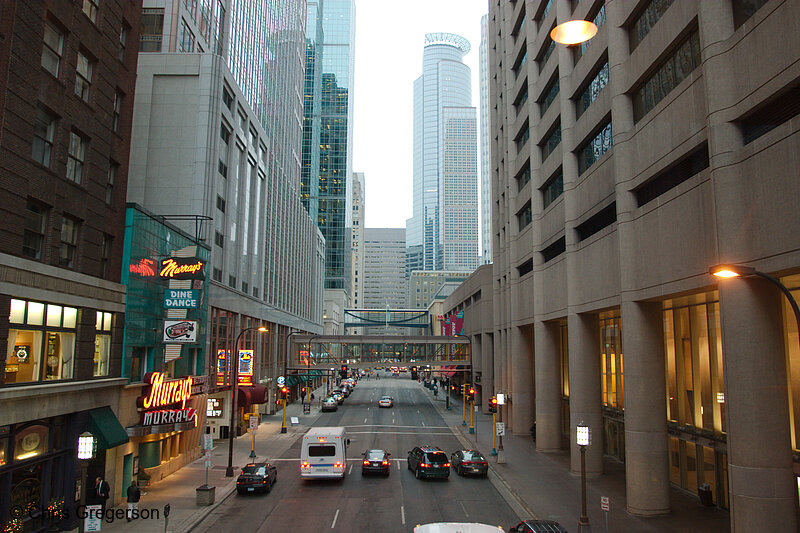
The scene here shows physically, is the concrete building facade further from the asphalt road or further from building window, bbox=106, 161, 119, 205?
building window, bbox=106, 161, 119, 205

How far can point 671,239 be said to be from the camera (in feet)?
66.9

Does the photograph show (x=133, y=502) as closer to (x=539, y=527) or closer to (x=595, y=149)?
(x=539, y=527)

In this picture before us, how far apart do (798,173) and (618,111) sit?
1221 centimetres

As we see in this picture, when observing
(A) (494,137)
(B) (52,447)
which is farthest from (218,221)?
(A) (494,137)

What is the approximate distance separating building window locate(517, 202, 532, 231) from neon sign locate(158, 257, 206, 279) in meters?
27.1

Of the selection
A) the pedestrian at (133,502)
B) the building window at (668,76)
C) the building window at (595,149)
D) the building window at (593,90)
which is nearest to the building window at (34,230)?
the pedestrian at (133,502)

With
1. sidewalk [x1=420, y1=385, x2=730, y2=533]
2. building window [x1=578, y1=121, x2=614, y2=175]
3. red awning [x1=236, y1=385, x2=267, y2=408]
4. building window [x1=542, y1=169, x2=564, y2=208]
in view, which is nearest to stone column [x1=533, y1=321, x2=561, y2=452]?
sidewalk [x1=420, y1=385, x2=730, y2=533]

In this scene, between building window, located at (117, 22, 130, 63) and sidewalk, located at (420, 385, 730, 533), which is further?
building window, located at (117, 22, 130, 63)

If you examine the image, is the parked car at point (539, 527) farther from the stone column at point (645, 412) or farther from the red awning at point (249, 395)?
the red awning at point (249, 395)

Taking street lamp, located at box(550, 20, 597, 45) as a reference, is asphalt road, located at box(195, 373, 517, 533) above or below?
below

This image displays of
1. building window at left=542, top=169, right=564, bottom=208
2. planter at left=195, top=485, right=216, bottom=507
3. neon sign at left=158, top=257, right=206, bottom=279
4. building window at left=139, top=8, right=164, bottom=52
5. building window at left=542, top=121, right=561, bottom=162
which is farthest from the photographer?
building window at left=139, top=8, right=164, bottom=52

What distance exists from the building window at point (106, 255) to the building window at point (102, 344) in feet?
5.95

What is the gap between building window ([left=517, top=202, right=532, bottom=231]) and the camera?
1821 inches

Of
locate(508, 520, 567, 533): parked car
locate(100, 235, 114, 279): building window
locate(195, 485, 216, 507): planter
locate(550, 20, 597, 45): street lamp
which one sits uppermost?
locate(550, 20, 597, 45): street lamp
